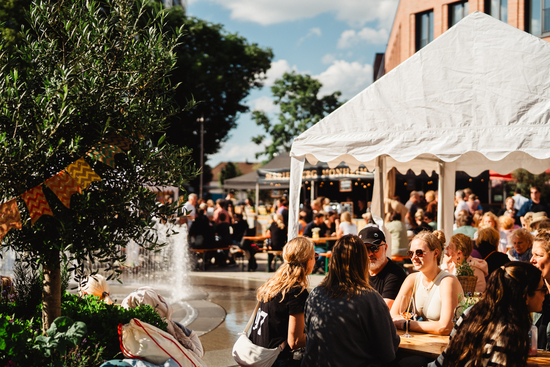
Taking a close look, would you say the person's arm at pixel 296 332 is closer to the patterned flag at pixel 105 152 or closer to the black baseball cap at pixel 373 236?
the black baseball cap at pixel 373 236

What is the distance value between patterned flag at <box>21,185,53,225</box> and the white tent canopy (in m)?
3.61

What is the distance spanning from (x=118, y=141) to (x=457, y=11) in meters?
25.2

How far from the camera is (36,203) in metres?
3.26

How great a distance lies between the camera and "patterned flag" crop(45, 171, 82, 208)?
3273 millimetres

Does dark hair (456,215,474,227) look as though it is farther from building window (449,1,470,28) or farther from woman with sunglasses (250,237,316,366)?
building window (449,1,470,28)

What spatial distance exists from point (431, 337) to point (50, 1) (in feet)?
12.7

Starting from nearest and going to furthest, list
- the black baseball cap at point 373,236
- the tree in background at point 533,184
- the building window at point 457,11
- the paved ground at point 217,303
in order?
1. the black baseball cap at point 373,236
2. the paved ground at point 217,303
3. the tree in background at point 533,184
4. the building window at point 457,11

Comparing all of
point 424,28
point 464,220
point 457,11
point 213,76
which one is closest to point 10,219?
point 464,220

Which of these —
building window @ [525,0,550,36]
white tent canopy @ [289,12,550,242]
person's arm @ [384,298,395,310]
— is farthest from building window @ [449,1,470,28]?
person's arm @ [384,298,395,310]

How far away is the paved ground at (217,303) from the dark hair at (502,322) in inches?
145

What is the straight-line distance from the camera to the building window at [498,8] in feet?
73.6

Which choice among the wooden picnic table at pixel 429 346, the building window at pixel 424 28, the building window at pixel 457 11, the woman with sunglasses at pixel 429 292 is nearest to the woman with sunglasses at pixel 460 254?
the woman with sunglasses at pixel 429 292

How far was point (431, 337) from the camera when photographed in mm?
3777

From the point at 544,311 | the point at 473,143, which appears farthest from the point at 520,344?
the point at 473,143
